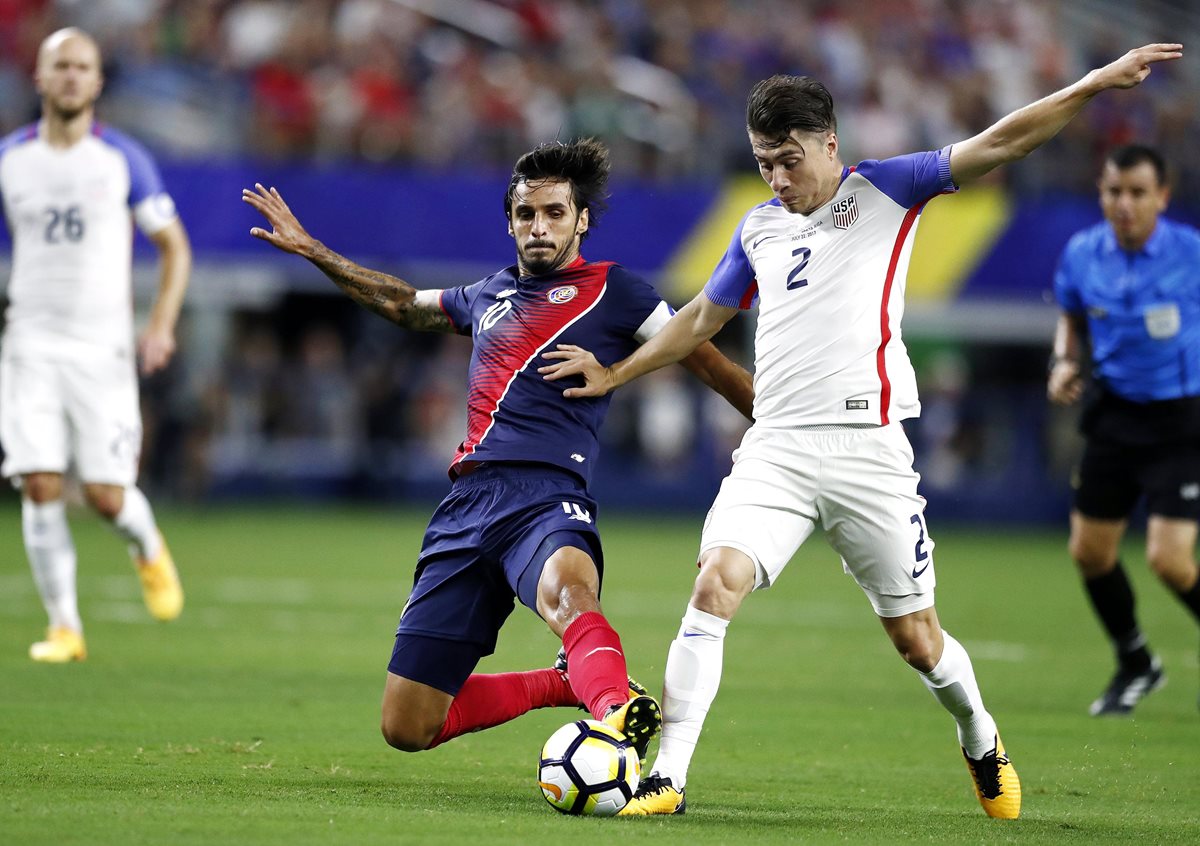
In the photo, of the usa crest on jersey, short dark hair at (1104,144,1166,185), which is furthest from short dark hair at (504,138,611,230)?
short dark hair at (1104,144,1166,185)

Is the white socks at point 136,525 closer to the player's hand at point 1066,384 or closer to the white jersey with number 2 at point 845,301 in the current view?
the white jersey with number 2 at point 845,301

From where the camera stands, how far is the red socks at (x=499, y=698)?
6.72 metres

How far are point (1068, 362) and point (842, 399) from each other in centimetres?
377

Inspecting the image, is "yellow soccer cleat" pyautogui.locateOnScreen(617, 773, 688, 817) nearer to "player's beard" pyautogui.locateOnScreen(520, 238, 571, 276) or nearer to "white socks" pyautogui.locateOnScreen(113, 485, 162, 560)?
"player's beard" pyautogui.locateOnScreen(520, 238, 571, 276)

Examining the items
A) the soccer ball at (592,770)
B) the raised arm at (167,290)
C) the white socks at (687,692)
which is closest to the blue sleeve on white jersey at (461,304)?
the white socks at (687,692)

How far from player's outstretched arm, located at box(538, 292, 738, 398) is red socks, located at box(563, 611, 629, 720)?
3.17ft

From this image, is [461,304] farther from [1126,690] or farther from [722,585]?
[1126,690]

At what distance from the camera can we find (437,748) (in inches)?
295

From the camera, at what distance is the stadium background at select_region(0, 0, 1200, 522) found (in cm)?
2247

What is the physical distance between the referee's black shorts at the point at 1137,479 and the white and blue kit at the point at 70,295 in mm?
5406

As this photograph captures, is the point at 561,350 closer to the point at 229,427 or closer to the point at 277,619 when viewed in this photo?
the point at 277,619

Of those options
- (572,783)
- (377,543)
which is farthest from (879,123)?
(572,783)

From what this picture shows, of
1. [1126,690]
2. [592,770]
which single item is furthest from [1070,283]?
[592,770]

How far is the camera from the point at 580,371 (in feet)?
21.2
